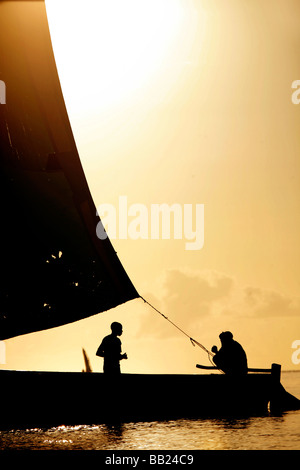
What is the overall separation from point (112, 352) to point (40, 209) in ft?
4.26

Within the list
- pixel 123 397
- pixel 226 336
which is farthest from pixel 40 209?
pixel 226 336

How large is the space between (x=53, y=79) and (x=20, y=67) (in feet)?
0.95

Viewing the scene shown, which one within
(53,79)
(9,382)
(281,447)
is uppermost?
(53,79)

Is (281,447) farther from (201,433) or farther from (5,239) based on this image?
(5,239)

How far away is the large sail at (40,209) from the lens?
5422mm

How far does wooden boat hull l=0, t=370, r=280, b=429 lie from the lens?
5.06 metres

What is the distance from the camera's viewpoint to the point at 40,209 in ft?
18.1

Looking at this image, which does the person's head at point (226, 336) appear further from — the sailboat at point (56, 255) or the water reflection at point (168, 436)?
the water reflection at point (168, 436)

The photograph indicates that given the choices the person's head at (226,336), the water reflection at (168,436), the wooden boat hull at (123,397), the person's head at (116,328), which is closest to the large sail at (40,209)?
the person's head at (116,328)

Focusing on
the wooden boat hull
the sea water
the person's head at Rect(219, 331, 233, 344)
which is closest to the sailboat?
the wooden boat hull

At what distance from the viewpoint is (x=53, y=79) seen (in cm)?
576

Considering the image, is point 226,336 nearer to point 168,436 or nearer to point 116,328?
point 116,328
